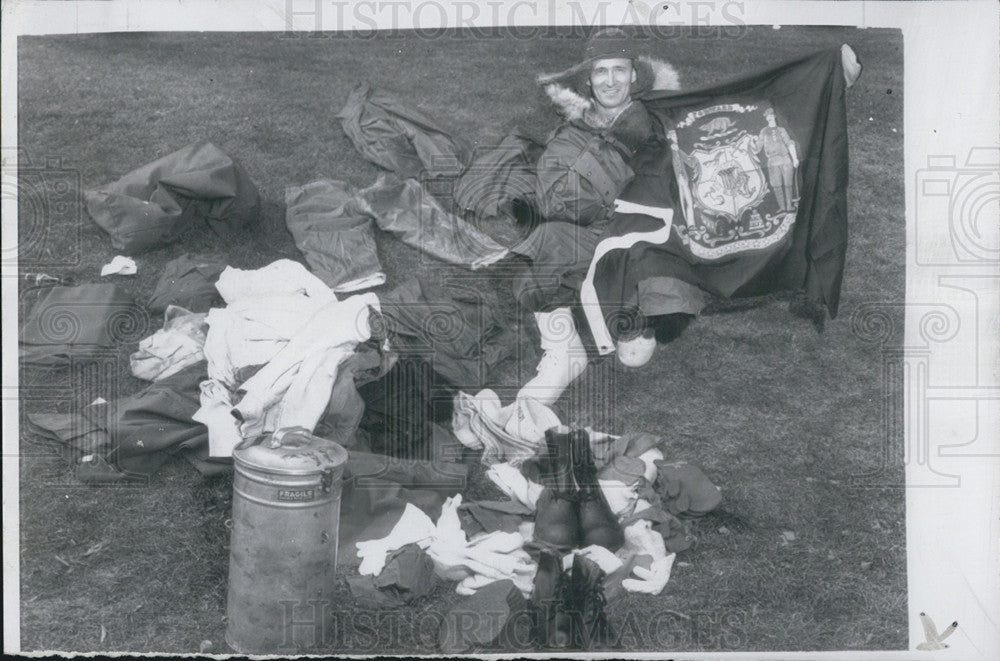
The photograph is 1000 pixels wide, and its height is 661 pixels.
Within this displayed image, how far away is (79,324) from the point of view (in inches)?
192

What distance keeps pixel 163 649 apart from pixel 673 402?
9.01ft

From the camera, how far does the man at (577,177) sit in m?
4.85

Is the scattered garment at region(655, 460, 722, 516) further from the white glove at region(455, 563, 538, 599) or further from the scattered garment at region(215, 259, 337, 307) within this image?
the scattered garment at region(215, 259, 337, 307)

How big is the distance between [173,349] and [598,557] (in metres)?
2.30

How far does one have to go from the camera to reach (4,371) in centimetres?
493

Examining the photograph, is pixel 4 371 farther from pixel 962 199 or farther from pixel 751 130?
pixel 962 199

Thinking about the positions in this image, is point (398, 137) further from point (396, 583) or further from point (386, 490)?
point (396, 583)

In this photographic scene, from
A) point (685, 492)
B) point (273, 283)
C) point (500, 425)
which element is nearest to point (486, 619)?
point (500, 425)

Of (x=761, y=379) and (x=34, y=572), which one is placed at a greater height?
(x=761, y=379)

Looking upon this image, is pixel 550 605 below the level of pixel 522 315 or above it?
below

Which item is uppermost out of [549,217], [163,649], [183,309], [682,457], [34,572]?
[549,217]

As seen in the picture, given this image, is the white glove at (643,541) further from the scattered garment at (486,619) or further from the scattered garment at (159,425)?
the scattered garment at (159,425)

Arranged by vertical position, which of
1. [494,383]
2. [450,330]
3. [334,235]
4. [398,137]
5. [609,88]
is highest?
Answer: [609,88]

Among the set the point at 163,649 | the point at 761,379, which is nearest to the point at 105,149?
the point at 163,649
